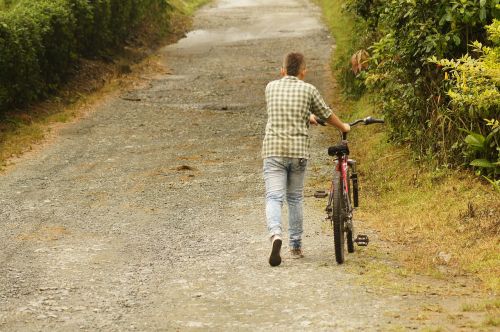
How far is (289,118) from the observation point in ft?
27.7

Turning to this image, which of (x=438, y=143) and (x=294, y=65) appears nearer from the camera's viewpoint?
(x=294, y=65)

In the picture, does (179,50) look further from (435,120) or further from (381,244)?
(381,244)

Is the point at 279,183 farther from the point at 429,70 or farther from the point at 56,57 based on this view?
the point at 56,57

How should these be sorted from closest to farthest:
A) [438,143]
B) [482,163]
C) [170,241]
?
[170,241]
[482,163]
[438,143]

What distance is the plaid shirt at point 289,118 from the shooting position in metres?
8.44

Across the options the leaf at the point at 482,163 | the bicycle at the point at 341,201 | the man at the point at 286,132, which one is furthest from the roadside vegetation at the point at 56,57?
the bicycle at the point at 341,201

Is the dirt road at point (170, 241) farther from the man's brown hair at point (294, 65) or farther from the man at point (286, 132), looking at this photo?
the man's brown hair at point (294, 65)

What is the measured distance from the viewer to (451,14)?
11.5 m

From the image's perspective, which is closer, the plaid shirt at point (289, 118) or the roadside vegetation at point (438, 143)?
the plaid shirt at point (289, 118)

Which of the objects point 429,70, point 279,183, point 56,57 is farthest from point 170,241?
point 56,57

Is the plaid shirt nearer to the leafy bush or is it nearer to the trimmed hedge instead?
the leafy bush

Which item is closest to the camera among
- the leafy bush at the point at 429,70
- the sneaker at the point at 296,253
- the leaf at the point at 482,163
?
the sneaker at the point at 296,253

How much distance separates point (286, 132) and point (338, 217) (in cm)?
87

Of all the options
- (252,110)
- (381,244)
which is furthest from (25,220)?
(252,110)
